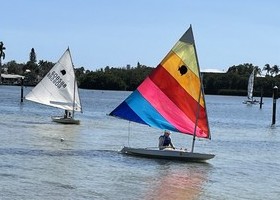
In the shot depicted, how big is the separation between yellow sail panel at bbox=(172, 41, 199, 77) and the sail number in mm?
22438

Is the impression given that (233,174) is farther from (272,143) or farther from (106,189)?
(272,143)

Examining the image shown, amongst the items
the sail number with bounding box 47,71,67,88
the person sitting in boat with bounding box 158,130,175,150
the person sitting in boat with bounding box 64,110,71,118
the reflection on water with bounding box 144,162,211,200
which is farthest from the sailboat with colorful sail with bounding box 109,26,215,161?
the person sitting in boat with bounding box 64,110,71,118

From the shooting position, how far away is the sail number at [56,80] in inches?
2076

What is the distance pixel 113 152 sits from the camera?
34.9 meters

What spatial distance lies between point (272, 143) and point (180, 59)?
69.0 feet

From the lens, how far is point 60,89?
173 ft

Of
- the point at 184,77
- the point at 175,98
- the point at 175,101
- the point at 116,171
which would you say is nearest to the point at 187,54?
the point at 184,77

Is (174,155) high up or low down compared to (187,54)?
down

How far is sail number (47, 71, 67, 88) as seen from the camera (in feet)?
173

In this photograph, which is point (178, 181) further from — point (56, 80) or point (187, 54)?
point (56, 80)

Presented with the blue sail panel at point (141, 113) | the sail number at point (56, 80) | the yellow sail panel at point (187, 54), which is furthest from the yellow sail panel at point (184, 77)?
the sail number at point (56, 80)

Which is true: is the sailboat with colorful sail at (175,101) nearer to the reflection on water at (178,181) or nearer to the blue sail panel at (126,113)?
the blue sail panel at (126,113)

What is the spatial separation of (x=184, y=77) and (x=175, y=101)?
1218mm

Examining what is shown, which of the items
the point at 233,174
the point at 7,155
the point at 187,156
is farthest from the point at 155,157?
the point at 7,155
